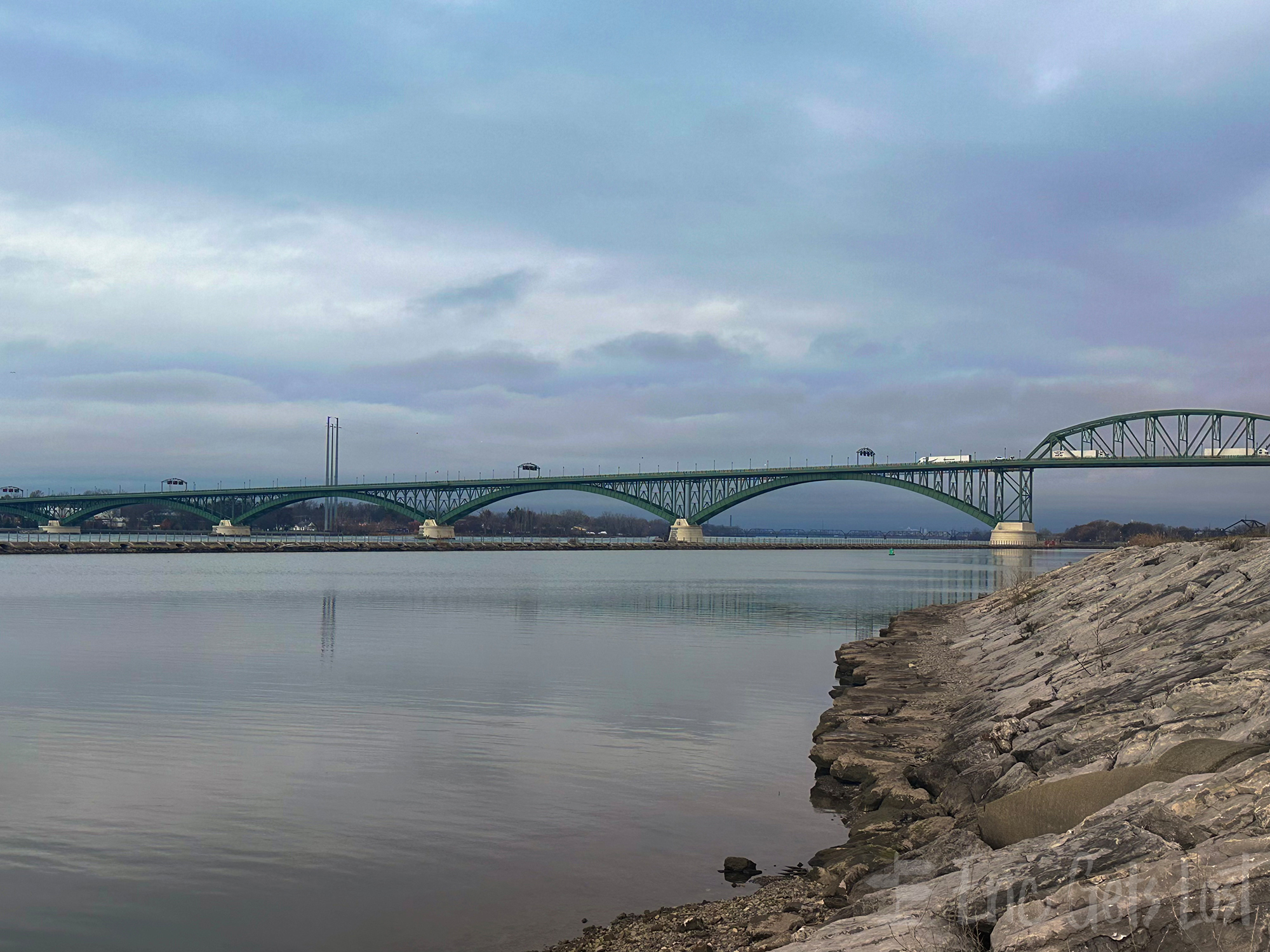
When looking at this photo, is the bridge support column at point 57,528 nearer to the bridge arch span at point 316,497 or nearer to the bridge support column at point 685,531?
the bridge arch span at point 316,497

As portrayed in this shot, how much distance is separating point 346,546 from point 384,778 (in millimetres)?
120978

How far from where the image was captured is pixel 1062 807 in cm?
745

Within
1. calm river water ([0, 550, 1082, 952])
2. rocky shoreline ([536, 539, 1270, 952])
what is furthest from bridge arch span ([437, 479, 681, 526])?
rocky shoreline ([536, 539, 1270, 952])

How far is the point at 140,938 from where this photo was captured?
25.8 ft

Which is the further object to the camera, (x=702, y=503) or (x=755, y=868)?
(x=702, y=503)

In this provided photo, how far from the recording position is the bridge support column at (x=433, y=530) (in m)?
163

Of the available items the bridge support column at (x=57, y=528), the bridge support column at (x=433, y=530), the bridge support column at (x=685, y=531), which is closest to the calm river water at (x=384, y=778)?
the bridge support column at (x=685, y=531)

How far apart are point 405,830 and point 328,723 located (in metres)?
6.06

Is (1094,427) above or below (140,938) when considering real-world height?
above

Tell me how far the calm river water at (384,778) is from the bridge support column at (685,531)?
12074cm

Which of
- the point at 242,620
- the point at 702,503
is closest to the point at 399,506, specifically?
the point at 702,503

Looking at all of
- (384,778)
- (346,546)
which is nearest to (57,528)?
(346,546)

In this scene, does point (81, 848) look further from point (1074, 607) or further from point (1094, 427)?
point (1094, 427)

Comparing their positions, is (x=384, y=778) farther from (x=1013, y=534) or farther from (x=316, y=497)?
(x=316, y=497)
